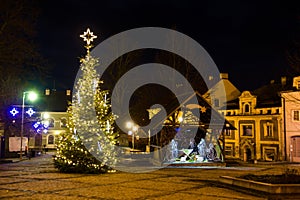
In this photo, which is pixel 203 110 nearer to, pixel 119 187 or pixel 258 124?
pixel 119 187

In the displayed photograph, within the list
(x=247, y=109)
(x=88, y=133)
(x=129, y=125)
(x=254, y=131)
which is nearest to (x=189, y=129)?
(x=88, y=133)

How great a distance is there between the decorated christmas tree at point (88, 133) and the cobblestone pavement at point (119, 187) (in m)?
0.77

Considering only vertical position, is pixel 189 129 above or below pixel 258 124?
below

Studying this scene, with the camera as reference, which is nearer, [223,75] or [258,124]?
[258,124]

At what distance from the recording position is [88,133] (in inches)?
746

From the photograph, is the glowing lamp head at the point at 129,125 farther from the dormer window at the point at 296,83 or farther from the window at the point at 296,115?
the dormer window at the point at 296,83

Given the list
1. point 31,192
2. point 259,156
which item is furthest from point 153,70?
point 31,192

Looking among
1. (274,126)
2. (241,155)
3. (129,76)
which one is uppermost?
(129,76)

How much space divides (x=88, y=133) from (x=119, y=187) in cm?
530

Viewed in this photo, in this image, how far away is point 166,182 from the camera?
51.4 feet

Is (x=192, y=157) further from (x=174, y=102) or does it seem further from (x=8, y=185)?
(x=8, y=185)

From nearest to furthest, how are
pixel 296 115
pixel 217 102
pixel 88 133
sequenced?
pixel 88 133, pixel 296 115, pixel 217 102

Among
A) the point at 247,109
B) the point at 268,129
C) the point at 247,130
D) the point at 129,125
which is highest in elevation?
the point at 247,109

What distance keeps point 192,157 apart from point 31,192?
13073 millimetres
